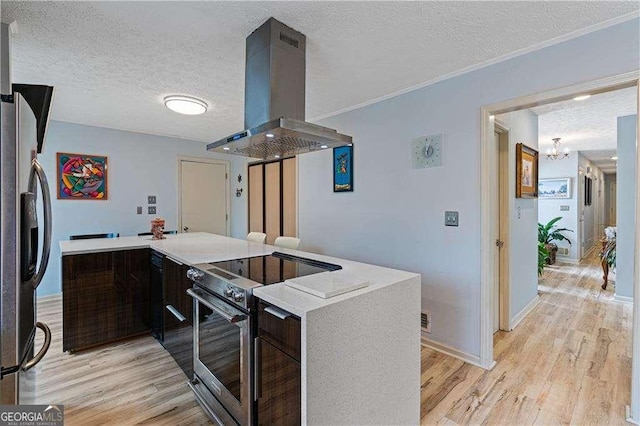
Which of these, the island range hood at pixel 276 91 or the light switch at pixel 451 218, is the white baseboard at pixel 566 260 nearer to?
the light switch at pixel 451 218

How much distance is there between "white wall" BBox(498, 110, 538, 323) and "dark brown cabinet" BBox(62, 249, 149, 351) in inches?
139

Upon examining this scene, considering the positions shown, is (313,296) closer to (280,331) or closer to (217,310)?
(280,331)

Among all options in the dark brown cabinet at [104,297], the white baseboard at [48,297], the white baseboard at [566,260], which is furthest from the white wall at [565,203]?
the white baseboard at [48,297]

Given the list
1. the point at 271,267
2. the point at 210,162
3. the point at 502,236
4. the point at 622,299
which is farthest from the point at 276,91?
the point at 622,299

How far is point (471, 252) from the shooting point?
2.39 meters

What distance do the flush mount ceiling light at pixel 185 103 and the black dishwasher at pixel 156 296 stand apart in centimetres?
143

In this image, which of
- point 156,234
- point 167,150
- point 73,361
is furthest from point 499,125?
point 167,150

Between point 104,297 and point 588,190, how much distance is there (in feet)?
31.1

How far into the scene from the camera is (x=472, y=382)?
7.11 feet

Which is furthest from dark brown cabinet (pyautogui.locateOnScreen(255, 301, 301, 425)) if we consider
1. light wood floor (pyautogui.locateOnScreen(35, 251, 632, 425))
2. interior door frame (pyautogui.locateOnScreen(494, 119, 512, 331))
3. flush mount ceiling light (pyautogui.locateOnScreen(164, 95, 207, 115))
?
interior door frame (pyautogui.locateOnScreen(494, 119, 512, 331))

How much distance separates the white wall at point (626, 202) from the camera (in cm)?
359

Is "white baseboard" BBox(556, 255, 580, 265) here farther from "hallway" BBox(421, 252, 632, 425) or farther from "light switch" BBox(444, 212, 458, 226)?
"light switch" BBox(444, 212, 458, 226)

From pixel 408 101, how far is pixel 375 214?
Result: 111 cm

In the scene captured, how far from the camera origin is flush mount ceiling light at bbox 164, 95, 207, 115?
296 centimetres
